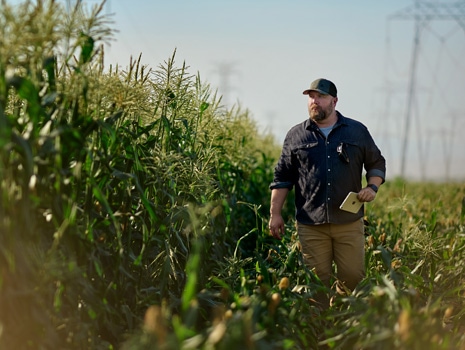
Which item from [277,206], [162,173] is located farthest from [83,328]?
[277,206]

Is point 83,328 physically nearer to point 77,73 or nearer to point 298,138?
point 77,73

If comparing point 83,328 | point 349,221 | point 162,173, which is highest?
point 162,173

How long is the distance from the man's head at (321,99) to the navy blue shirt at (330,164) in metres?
0.09

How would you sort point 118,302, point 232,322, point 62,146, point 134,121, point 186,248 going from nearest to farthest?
point 232,322
point 62,146
point 118,302
point 134,121
point 186,248

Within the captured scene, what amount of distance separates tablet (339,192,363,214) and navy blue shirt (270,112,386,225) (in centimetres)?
9

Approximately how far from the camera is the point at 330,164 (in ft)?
16.0

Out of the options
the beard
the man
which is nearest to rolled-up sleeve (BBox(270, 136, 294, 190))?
the man

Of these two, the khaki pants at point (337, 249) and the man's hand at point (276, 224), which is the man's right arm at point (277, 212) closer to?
the man's hand at point (276, 224)

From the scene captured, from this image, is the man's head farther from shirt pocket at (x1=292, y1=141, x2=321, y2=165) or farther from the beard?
shirt pocket at (x1=292, y1=141, x2=321, y2=165)

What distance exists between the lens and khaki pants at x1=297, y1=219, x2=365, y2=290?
194 inches

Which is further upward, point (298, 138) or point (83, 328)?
point (298, 138)

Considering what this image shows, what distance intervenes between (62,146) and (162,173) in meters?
0.95

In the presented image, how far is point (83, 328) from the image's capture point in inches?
129

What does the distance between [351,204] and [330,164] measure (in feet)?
1.03
